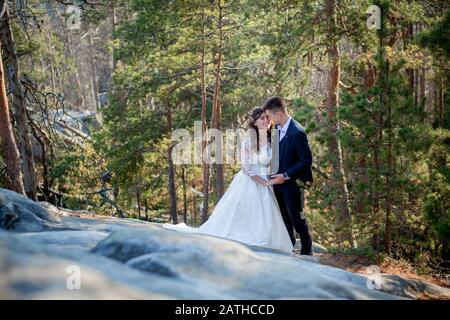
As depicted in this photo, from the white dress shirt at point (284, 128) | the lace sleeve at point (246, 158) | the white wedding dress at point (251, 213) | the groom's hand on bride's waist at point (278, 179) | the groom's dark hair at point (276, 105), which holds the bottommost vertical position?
the white wedding dress at point (251, 213)

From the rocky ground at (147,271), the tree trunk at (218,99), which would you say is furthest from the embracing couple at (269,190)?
the tree trunk at (218,99)

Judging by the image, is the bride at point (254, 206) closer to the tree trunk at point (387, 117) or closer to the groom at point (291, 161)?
the groom at point (291, 161)

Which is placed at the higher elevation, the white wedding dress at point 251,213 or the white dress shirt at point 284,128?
the white dress shirt at point 284,128

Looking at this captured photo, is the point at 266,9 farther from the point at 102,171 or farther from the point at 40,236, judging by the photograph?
the point at 102,171

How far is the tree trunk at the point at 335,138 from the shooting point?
10.4 m

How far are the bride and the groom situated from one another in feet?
0.72

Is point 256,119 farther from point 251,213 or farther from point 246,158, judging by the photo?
point 251,213

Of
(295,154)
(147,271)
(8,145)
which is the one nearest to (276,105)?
(295,154)

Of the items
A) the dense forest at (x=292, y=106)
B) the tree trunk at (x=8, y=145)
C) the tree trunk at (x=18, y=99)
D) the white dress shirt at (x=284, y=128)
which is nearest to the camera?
the white dress shirt at (x=284, y=128)

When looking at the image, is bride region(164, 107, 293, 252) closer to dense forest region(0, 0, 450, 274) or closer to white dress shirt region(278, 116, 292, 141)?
white dress shirt region(278, 116, 292, 141)

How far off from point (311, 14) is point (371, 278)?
930 cm

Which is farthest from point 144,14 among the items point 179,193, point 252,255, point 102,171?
point 252,255

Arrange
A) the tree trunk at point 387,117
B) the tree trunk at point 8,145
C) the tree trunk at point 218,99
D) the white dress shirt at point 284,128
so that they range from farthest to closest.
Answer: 1. the tree trunk at point 218,99
2. the tree trunk at point 8,145
3. the tree trunk at point 387,117
4. the white dress shirt at point 284,128

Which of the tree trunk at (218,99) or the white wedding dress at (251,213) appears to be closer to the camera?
A: the white wedding dress at (251,213)
